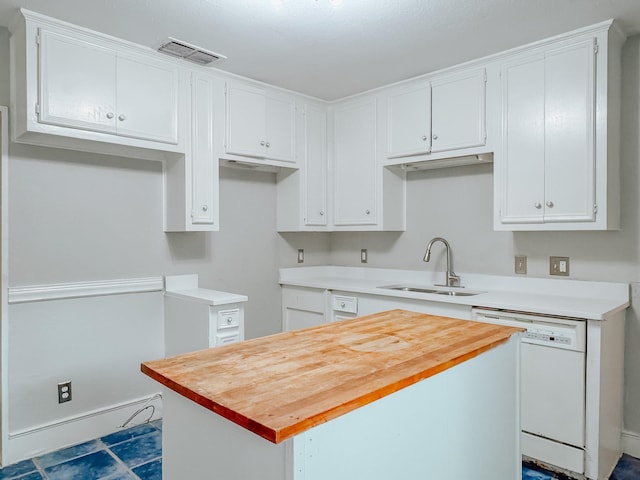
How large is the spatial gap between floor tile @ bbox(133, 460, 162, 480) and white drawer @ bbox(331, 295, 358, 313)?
1.58m

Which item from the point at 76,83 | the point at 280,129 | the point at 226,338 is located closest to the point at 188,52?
the point at 76,83

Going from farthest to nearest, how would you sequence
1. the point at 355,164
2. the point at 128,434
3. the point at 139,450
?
the point at 355,164 < the point at 128,434 < the point at 139,450

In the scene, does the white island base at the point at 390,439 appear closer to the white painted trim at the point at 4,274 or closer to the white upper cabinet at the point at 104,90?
the white painted trim at the point at 4,274

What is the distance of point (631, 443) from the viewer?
2580 mm

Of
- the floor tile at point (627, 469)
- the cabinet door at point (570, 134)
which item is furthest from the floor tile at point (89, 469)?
the cabinet door at point (570, 134)

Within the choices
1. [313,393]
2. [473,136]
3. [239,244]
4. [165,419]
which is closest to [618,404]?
[473,136]

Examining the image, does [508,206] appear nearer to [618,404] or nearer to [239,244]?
[618,404]

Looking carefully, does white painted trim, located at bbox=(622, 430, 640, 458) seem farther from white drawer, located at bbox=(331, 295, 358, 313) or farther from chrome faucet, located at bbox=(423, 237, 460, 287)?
white drawer, located at bbox=(331, 295, 358, 313)

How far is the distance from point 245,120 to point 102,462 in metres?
2.39

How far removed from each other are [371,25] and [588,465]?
2567mm

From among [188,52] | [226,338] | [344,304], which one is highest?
[188,52]

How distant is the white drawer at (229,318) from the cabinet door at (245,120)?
1168 mm

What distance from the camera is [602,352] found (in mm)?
2188

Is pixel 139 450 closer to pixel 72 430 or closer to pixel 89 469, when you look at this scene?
pixel 89 469
